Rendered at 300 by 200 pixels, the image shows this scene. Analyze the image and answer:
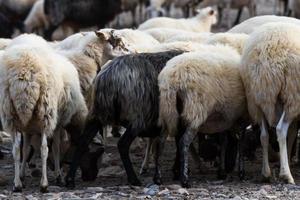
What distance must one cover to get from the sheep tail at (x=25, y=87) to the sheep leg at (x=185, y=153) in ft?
4.81

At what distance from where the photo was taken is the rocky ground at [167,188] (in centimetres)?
908

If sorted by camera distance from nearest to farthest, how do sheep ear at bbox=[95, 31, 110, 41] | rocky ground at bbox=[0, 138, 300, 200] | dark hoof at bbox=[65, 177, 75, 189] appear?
rocky ground at bbox=[0, 138, 300, 200] < dark hoof at bbox=[65, 177, 75, 189] < sheep ear at bbox=[95, 31, 110, 41]

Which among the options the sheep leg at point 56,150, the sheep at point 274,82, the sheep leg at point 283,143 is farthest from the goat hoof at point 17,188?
the sheep leg at point 283,143

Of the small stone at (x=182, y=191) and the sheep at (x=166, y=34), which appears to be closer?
the small stone at (x=182, y=191)

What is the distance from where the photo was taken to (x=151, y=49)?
1173cm

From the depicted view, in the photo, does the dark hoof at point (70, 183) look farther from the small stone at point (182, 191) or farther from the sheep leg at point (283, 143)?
the sheep leg at point (283, 143)

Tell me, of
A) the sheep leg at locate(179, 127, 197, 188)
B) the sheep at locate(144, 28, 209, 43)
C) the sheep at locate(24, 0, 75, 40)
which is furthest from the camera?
the sheep at locate(24, 0, 75, 40)

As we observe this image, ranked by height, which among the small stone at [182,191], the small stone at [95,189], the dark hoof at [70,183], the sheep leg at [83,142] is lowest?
the dark hoof at [70,183]

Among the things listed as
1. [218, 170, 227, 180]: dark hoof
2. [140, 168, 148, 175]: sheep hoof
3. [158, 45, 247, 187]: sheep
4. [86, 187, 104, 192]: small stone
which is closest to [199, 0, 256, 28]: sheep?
[140, 168, 148, 175]: sheep hoof

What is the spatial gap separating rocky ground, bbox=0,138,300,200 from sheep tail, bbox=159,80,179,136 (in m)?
0.60

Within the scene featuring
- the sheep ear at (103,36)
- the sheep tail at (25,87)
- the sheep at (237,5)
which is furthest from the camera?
the sheep at (237,5)

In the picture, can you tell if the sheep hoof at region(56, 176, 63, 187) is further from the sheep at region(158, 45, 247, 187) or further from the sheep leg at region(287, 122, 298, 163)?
the sheep leg at region(287, 122, 298, 163)

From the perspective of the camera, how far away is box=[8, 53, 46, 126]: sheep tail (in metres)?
9.34

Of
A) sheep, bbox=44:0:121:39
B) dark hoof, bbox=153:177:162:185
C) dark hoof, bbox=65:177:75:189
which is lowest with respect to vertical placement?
dark hoof, bbox=65:177:75:189
